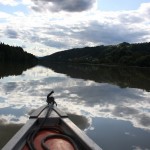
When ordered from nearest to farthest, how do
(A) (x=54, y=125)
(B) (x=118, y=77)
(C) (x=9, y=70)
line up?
(A) (x=54, y=125) → (B) (x=118, y=77) → (C) (x=9, y=70)

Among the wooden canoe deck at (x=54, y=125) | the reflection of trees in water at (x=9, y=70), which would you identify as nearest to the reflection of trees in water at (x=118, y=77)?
the reflection of trees in water at (x=9, y=70)

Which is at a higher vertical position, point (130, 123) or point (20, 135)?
point (20, 135)

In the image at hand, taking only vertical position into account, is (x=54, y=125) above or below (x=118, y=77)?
above

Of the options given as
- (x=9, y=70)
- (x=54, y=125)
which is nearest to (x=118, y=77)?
(x=9, y=70)

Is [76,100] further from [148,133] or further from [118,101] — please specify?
[148,133]

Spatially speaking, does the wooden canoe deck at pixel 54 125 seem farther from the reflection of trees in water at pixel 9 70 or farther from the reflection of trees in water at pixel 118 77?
the reflection of trees in water at pixel 9 70

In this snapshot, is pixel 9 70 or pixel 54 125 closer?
pixel 54 125

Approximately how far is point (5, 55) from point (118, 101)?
103 m

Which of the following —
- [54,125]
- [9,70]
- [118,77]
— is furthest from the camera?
[9,70]

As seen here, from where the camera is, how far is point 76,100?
17422 mm

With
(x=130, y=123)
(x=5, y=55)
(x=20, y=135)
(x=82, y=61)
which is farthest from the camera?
(x=82, y=61)

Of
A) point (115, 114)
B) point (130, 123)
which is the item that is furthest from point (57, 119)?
point (115, 114)

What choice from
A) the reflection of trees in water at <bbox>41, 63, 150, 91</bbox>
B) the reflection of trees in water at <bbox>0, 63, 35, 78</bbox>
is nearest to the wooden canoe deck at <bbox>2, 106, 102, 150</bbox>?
the reflection of trees in water at <bbox>41, 63, 150, 91</bbox>

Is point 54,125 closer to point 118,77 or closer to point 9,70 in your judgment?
point 118,77
